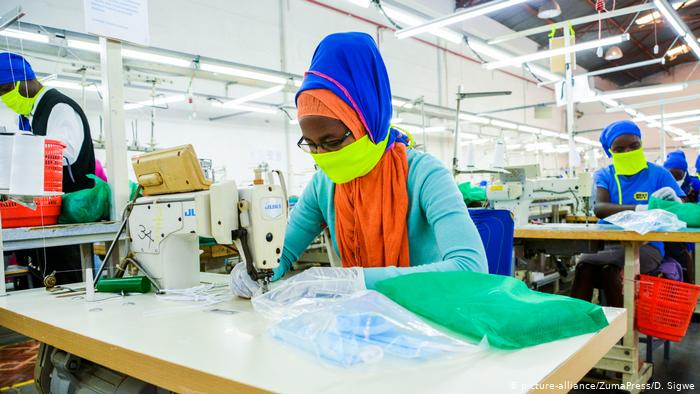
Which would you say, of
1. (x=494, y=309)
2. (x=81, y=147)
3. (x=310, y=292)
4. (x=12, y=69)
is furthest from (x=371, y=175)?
(x=12, y=69)

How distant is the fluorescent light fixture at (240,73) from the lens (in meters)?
4.28

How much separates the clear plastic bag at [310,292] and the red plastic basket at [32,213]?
1.21 meters

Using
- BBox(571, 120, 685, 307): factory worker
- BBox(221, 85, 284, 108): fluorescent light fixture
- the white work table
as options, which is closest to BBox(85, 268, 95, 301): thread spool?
the white work table

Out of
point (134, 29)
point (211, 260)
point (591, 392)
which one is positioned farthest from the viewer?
point (211, 260)

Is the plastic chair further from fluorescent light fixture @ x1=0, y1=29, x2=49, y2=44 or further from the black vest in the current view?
fluorescent light fixture @ x1=0, y1=29, x2=49, y2=44

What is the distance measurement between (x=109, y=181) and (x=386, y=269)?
1.54 metres

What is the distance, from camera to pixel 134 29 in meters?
2.00

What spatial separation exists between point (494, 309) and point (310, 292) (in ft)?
1.38

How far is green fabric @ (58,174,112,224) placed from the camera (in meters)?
1.95

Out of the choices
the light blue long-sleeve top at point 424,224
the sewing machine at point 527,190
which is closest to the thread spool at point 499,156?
the sewing machine at point 527,190

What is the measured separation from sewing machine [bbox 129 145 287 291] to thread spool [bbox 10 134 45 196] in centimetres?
29

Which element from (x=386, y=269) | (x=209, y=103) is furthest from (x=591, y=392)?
(x=209, y=103)

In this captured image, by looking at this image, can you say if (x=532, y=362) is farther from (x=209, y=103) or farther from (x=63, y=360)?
(x=209, y=103)

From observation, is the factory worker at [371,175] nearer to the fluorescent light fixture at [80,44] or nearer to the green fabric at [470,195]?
the fluorescent light fixture at [80,44]
